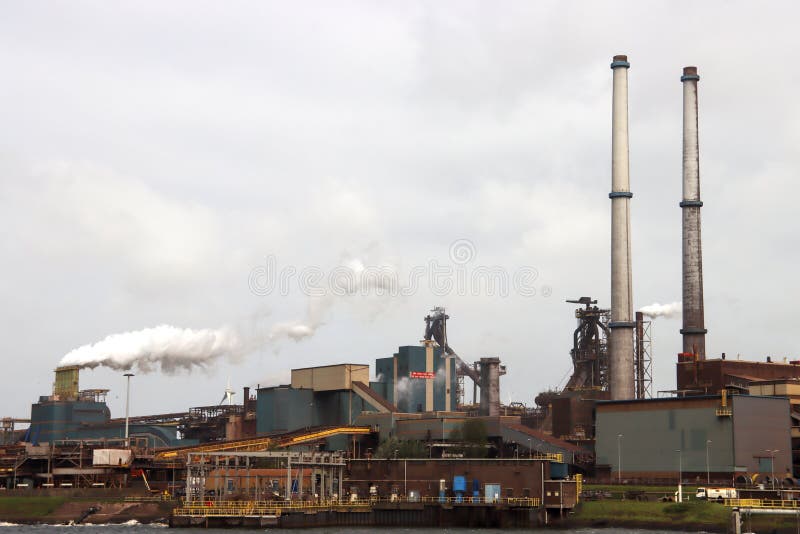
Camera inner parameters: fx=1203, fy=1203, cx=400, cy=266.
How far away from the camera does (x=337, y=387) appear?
16100cm

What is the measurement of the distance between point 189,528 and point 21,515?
971 inches

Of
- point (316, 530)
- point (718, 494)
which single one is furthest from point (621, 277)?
point (316, 530)

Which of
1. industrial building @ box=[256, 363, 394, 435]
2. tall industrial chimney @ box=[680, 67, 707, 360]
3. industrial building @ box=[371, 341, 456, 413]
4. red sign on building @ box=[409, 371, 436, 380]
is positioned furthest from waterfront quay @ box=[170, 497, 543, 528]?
tall industrial chimney @ box=[680, 67, 707, 360]

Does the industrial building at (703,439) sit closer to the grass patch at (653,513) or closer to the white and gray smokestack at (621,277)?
the grass patch at (653,513)

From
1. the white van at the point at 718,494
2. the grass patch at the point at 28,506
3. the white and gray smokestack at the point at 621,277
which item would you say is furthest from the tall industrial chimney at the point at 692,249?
the grass patch at the point at 28,506

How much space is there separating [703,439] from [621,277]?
118 feet

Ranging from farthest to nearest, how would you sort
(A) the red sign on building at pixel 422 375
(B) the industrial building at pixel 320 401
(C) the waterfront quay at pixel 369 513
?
1. (A) the red sign on building at pixel 422 375
2. (B) the industrial building at pixel 320 401
3. (C) the waterfront quay at pixel 369 513

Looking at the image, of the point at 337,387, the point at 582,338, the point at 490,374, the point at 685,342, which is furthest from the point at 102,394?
the point at 685,342

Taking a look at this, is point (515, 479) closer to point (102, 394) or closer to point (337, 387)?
point (337, 387)

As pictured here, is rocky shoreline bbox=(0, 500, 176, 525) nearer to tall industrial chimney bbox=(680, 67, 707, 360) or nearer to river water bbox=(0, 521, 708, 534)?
river water bbox=(0, 521, 708, 534)

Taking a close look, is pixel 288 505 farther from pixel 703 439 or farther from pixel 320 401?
pixel 320 401

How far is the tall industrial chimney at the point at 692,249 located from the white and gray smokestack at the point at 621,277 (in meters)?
8.96

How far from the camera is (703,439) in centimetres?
12462

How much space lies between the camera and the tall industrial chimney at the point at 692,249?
524 ft
